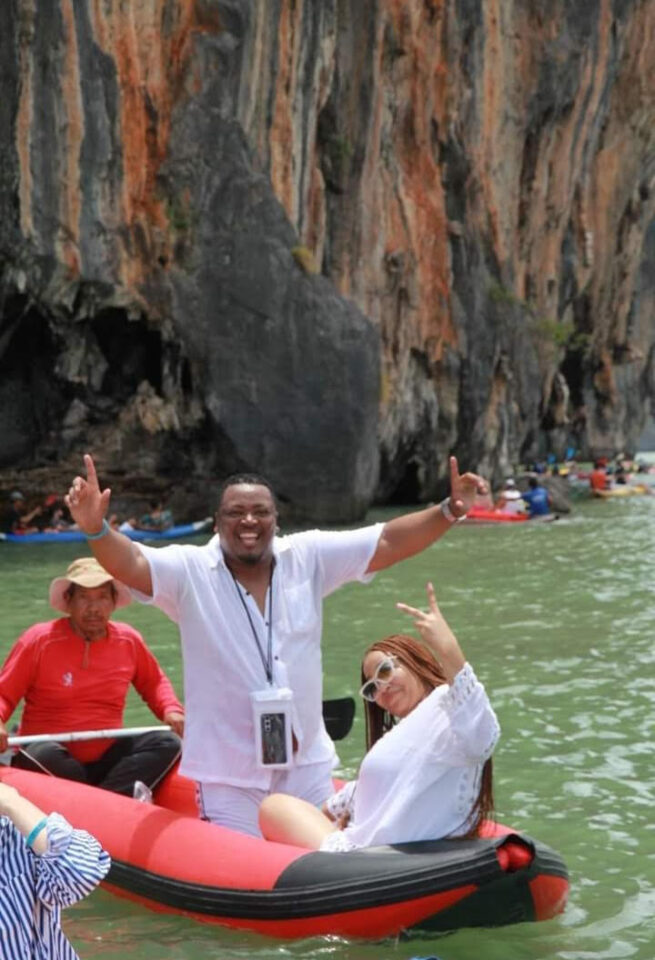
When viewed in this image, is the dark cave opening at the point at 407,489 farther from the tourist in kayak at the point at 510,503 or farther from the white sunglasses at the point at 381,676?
the white sunglasses at the point at 381,676

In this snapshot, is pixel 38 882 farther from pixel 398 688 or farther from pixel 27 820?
pixel 398 688

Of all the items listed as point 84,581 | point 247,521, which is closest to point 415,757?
point 247,521

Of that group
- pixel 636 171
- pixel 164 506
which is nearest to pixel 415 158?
pixel 164 506

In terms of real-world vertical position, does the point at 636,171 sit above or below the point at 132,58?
below

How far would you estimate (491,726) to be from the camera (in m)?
4.29

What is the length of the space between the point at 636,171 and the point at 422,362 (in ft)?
76.3

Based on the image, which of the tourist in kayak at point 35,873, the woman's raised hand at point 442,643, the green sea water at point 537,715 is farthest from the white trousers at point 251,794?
the tourist in kayak at point 35,873

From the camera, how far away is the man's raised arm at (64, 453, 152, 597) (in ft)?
14.9

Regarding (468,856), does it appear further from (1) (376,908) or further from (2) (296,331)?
(2) (296,331)

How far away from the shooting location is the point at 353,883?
4.59 m

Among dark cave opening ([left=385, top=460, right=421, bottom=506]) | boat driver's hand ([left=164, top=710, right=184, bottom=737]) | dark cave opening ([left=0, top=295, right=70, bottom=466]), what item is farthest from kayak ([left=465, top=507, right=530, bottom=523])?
boat driver's hand ([left=164, top=710, right=184, bottom=737])

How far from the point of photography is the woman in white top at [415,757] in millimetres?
4246

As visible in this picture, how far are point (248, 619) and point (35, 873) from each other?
222 cm

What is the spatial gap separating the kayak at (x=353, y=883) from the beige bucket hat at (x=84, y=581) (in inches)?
47.0
